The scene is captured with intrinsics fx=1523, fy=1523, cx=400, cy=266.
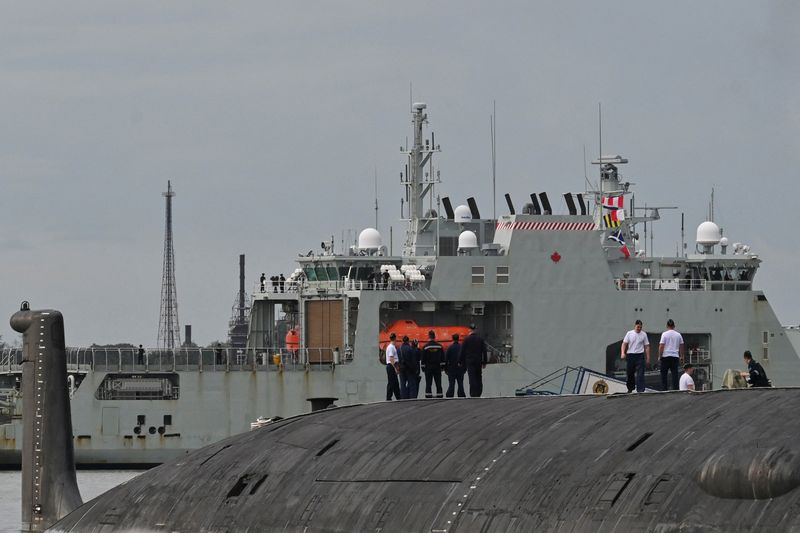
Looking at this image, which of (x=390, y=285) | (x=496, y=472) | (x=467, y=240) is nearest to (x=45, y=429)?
(x=496, y=472)

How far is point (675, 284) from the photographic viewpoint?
53.4 meters

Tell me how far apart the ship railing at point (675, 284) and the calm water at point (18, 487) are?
711 inches

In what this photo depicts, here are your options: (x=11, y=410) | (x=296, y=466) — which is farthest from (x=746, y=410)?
(x=11, y=410)

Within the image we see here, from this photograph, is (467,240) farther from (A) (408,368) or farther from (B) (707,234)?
(A) (408,368)

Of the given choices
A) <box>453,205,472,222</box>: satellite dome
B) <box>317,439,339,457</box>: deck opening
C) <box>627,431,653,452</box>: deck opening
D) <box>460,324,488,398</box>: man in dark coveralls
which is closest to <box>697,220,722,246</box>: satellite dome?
<box>453,205,472,222</box>: satellite dome

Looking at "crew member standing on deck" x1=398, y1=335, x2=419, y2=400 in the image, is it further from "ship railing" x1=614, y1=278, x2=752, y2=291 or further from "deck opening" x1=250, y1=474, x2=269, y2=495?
"ship railing" x1=614, y1=278, x2=752, y2=291

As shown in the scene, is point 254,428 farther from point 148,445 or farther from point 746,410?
point 148,445

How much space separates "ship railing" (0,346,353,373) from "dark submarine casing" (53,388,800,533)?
85.8 feet

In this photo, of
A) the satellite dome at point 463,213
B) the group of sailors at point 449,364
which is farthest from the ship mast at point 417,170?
the group of sailors at point 449,364

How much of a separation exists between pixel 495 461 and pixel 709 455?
11.7ft

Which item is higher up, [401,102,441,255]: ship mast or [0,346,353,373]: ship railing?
[401,102,441,255]: ship mast

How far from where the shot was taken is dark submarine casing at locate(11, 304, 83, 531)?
84.3 feet

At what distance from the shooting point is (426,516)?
18.3m

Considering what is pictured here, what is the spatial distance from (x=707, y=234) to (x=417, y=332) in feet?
39.2
